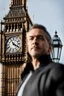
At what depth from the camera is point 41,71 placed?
64.6 inches

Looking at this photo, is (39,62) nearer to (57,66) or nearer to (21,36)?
(57,66)

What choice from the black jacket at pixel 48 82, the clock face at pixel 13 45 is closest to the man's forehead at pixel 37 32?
the black jacket at pixel 48 82

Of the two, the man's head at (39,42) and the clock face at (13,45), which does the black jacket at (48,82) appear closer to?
the man's head at (39,42)

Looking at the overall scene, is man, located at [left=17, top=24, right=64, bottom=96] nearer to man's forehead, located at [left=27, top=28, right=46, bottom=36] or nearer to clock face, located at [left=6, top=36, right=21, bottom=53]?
man's forehead, located at [left=27, top=28, right=46, bottom=36]

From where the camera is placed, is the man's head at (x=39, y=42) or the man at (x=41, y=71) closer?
the man at (x=41, y=71)

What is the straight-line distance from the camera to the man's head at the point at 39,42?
174cm

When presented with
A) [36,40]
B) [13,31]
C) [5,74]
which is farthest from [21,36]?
[36,40]

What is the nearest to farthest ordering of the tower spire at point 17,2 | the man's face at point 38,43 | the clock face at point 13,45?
the man's face at point 38,43, the clock face at point 13,45, the tower spire at point 17,2

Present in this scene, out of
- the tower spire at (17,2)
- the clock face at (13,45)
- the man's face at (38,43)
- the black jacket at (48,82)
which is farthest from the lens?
the tower spire at (17,2)

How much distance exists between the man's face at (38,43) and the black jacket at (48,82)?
118 millimetres

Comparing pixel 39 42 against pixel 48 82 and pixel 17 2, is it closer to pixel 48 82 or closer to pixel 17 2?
pixel 48 82

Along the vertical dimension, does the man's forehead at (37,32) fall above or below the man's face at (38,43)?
above

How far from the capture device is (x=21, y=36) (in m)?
36.8

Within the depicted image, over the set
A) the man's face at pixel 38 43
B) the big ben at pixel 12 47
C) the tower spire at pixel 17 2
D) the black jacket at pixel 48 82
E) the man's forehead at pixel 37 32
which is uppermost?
the man's forehead at pixel 37 32
